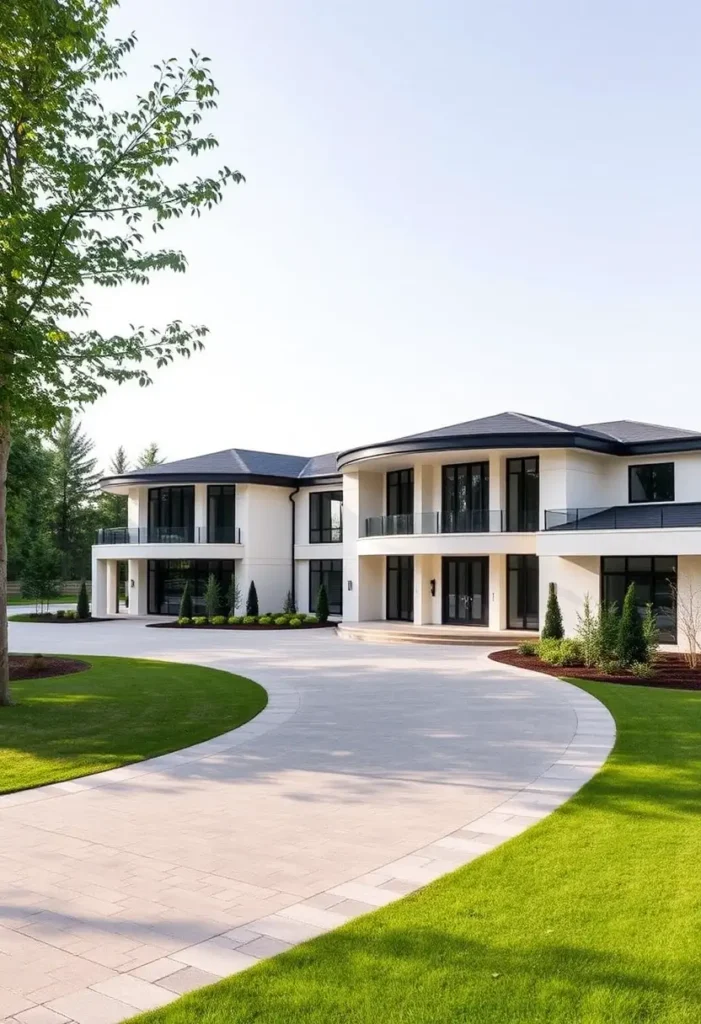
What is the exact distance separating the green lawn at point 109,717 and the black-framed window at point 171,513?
58.9 feet

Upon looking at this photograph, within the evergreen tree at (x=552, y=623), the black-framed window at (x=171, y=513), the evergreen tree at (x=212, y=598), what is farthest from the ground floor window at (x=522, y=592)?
the black-framed window at (x=171, y=513)

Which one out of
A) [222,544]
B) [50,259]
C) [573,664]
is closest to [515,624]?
[573,664]

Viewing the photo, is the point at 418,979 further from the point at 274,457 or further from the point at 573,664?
the point at 274,457

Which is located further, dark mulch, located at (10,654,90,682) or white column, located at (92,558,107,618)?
white column, located at (92,558,107,618)

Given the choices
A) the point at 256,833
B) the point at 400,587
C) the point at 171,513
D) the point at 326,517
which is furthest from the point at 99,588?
the point at 256,833

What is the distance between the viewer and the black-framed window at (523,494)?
25.3 meters

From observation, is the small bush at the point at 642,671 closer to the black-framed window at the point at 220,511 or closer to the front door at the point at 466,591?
the front door at the point at 466,591

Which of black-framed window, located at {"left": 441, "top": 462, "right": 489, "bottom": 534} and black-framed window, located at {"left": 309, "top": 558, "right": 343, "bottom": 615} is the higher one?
black-framed window, located at {"left": 441, "top": 462, "right": 489, "bottom": 534}

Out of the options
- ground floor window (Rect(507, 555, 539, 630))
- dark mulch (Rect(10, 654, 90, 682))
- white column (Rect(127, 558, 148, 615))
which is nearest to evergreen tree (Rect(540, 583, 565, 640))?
ground floor window (Rect(507, 555, 539, 630))

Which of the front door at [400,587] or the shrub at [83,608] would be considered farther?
the shrub at [83,608]

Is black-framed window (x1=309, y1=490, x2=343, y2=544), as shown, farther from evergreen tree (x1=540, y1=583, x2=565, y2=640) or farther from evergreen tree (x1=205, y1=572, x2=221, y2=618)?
evergreen tree (x1=540, y1=583, x2=565, y2=640)

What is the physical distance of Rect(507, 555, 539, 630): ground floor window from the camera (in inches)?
997

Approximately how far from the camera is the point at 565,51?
44.4 feet

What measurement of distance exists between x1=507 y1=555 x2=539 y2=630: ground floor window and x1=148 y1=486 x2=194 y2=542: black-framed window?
14.6 meters
